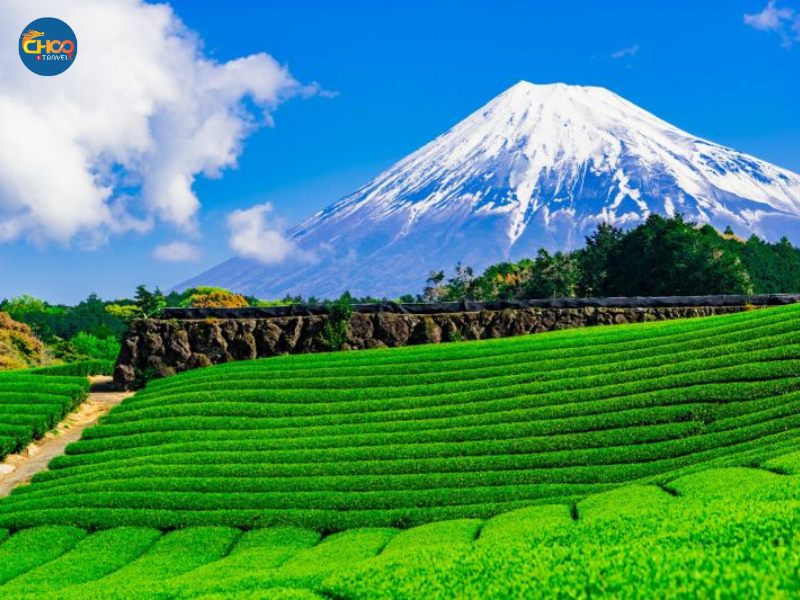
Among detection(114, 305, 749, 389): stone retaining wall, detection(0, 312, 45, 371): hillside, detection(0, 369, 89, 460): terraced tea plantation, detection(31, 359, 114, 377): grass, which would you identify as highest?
detection(0, 312, 45, 371): hillside

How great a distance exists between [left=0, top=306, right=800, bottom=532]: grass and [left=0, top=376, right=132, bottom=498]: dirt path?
95cm

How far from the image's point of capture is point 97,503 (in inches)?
824

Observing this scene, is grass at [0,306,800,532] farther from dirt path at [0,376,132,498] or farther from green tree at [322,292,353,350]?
green tree at [322,292,353,350]

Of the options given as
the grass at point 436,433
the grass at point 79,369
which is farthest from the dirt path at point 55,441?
the grass at point 79,369

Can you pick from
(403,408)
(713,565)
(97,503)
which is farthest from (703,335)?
(713,565)

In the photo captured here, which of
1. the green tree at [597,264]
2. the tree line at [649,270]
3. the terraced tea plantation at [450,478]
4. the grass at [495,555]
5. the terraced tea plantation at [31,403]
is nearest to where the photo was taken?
the grass at [495,555]

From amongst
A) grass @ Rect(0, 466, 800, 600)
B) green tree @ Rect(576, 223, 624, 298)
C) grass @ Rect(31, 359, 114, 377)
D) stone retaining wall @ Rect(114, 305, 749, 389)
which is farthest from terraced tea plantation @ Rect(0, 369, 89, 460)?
green tree @ Rect(576, 223, 624, 298)

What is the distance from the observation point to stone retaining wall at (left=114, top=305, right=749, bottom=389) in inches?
1421

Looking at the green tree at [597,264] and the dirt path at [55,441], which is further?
the green tree at [597,264]

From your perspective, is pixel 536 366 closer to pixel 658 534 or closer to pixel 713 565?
pixel 658 534

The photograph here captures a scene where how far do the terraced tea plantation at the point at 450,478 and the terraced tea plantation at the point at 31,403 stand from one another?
2.12m

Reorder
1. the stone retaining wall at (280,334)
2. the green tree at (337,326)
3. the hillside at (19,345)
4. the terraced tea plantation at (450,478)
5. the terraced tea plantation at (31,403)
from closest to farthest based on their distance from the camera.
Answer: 1. the terraced tea plantation at (450,478)
2. the terraced tea plantation at (31,403)
3. the green tree at (337,326)
4. the stone retaining wall at (280,334)
5. the hillside at (19,345)

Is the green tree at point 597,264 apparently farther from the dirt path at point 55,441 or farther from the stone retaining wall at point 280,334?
the dirt path at point 55,441

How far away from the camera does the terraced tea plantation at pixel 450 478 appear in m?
8.84
